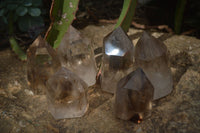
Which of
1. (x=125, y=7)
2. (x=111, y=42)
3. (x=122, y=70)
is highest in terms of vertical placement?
(x=125, y=7)

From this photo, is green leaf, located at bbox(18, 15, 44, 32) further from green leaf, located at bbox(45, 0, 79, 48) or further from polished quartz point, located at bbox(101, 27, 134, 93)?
polished quartz point, located at bbox(101, 27, 134, 93)

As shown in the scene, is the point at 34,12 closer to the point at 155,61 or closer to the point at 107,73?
the point at 107,73

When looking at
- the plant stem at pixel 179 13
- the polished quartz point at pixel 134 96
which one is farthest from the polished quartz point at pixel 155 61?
the plant stem at pixel 179 13

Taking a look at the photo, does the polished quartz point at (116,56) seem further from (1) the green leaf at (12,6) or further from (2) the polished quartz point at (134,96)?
(1) the green leaf at (12,6)

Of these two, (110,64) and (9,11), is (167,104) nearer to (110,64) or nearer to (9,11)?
(110,64)

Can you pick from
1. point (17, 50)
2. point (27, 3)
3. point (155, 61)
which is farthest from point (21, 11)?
point (155, 61)

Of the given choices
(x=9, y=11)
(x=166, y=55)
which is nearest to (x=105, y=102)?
(x=166, y=55)
